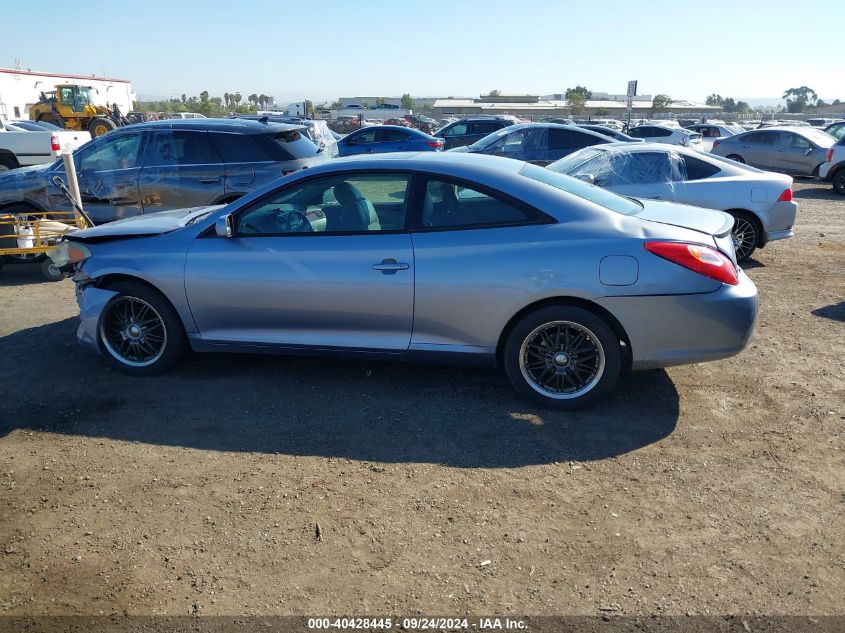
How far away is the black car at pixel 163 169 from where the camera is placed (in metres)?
8.68

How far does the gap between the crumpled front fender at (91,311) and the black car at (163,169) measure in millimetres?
3727

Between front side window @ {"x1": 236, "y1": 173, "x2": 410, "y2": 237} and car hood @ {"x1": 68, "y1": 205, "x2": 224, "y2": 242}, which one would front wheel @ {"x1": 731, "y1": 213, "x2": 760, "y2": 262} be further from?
car hood @ {"x1": 68, "y1": 205, "x2": 224, "y2": 242}

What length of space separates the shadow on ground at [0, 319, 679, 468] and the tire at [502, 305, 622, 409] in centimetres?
14

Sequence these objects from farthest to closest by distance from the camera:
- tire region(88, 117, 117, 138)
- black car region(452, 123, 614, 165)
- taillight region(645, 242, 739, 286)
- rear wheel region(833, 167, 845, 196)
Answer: tire region(88, 117, 117, 138) → rear wheel region(833, 167, 845, 196) → black car region(452, 123, 614, 165) → taillight region(645, 242, 739, 286)

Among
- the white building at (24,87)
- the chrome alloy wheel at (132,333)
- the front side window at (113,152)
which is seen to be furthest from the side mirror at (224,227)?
the white building at (24,87)

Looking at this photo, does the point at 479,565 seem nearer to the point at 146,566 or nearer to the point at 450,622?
the point at 450,622

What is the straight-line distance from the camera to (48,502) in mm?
3566

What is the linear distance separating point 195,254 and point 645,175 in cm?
592

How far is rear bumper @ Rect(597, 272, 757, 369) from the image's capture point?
166 inches

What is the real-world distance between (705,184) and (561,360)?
517 centimetres

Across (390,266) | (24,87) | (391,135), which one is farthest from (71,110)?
(390,266)

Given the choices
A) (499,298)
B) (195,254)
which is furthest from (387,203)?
(195,254)

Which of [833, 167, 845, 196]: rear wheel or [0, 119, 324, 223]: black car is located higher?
[0, 119, 324, 223]: black car

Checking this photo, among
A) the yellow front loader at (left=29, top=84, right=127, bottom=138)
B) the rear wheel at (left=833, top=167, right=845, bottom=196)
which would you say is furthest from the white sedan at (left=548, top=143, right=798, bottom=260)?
the yellow front loader at (left=29, top=84, right=127, bottom=138)
